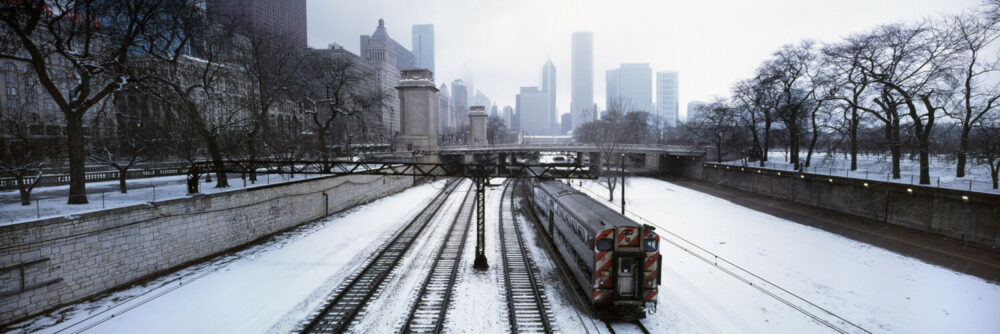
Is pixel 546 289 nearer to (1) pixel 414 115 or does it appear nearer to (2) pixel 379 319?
(2) pixel 379 319

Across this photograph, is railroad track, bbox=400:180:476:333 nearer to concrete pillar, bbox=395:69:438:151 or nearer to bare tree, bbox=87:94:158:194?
bare tree, bbox=87:94:158:194

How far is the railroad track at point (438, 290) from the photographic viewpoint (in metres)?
12.7

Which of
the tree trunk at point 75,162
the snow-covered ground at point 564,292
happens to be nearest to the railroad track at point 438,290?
the snow-covered ground at point 564,292

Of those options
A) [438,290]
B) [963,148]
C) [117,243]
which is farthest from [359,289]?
[963,148]

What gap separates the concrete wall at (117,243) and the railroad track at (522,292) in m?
14.4

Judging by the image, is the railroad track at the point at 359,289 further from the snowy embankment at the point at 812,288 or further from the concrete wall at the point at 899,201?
the concrete wall at the point at 899,201

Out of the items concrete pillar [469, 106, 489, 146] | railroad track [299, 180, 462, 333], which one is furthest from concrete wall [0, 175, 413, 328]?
concrete pillar [469, 106, 489, 146]

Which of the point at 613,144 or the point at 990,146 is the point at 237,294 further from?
the point at 990,146

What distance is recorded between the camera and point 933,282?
16.6 metres

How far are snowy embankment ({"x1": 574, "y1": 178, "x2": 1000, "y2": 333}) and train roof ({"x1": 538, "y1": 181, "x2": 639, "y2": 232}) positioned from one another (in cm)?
341

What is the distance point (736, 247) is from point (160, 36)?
32.7m

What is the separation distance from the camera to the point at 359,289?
15.6m

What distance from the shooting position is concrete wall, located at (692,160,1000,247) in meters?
21.2

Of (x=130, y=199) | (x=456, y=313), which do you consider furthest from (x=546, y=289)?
(x=130, y=199)
